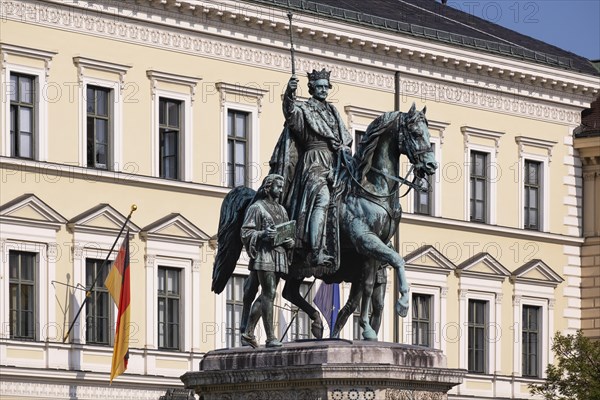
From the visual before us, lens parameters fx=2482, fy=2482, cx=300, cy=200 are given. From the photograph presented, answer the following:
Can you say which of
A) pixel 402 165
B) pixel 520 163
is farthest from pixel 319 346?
pixel 520 163

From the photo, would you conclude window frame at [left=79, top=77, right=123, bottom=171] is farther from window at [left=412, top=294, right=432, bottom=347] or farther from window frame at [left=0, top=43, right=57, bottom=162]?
window at [left=412, top=294, right=432, bottom=347]

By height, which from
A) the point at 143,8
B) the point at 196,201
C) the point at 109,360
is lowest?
the point at 109,360

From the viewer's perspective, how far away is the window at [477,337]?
64.8m

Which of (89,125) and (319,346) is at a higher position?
(89,125)

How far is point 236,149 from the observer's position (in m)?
58.9

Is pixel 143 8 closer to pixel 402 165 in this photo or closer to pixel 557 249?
pixel 402 165

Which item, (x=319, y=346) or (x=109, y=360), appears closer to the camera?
(x=319, y=346)

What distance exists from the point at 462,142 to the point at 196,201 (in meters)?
9.90

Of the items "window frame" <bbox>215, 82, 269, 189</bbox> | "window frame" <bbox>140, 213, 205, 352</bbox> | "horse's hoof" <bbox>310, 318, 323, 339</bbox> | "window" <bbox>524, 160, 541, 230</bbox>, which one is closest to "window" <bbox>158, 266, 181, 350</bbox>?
"window frame" <bbox>140, 213, 205, 352</bbox>

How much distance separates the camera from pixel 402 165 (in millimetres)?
61750

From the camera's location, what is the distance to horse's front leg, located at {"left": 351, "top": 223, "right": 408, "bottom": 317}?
28594 millimetres

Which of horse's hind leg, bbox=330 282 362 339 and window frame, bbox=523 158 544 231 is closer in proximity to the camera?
horse's hind leg, bbox=330 282 362 339

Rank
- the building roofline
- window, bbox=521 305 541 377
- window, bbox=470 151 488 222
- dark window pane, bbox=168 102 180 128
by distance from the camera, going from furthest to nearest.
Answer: window, bbox=521 305 541 377 < window, bbox=470 151 488 222 < the building roofline < dark window pane, bbox=168 102 180 128

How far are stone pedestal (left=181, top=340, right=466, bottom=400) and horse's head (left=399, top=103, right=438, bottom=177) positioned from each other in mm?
2197
